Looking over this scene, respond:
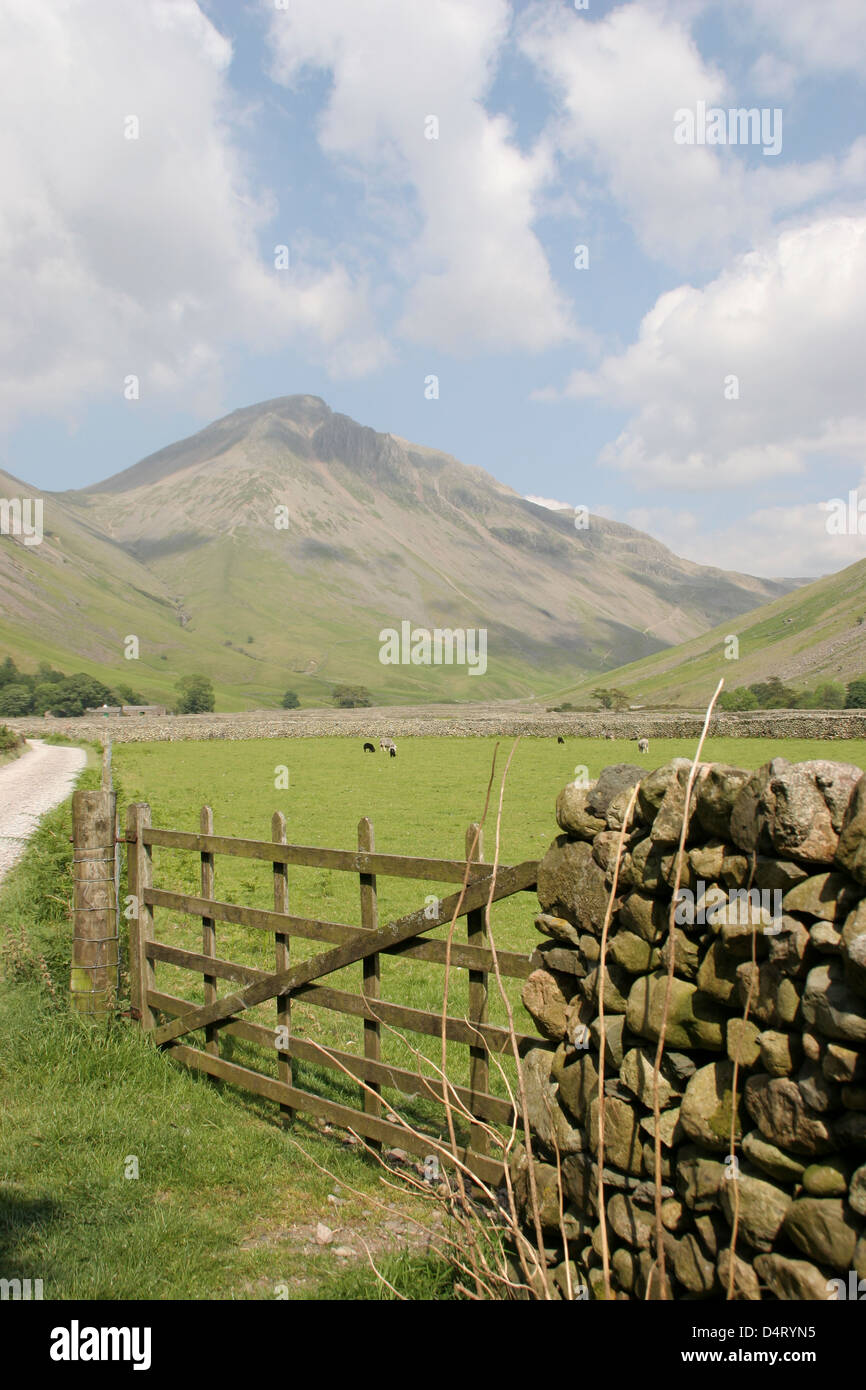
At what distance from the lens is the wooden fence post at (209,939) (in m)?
7.71

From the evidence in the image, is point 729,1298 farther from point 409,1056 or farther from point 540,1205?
point 409,1056

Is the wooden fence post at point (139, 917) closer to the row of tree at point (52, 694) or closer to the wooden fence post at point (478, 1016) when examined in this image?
the wooden fence post at point (478, 1016)

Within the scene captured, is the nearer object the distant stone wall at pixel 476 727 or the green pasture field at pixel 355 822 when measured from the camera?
the green pasture field at pixel 355 822

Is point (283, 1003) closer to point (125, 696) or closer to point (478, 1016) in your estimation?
point (478, 1016)

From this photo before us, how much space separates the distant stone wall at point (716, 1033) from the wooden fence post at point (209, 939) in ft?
12.4

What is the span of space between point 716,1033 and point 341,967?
144 inches

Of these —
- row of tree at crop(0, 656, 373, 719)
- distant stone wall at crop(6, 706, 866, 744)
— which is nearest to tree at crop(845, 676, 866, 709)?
distant stone wall at crop(6, 706, 866, 744)

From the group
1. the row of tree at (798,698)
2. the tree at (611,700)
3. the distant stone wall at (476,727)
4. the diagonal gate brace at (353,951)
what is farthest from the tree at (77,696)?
the diagonal gate brace at (353,951)

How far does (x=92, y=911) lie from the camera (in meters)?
8.09

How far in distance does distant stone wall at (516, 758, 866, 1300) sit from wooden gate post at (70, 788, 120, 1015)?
15.8 feet

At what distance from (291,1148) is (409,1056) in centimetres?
201

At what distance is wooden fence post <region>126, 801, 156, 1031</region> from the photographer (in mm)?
8320

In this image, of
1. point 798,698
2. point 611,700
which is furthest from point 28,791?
point 611,700

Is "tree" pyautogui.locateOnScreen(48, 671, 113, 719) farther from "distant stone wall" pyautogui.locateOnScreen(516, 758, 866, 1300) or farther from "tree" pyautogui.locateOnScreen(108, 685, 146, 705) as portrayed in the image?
"distant stone wall" pyautogui.locateOnScreen(516, 758, 866, 1300)
